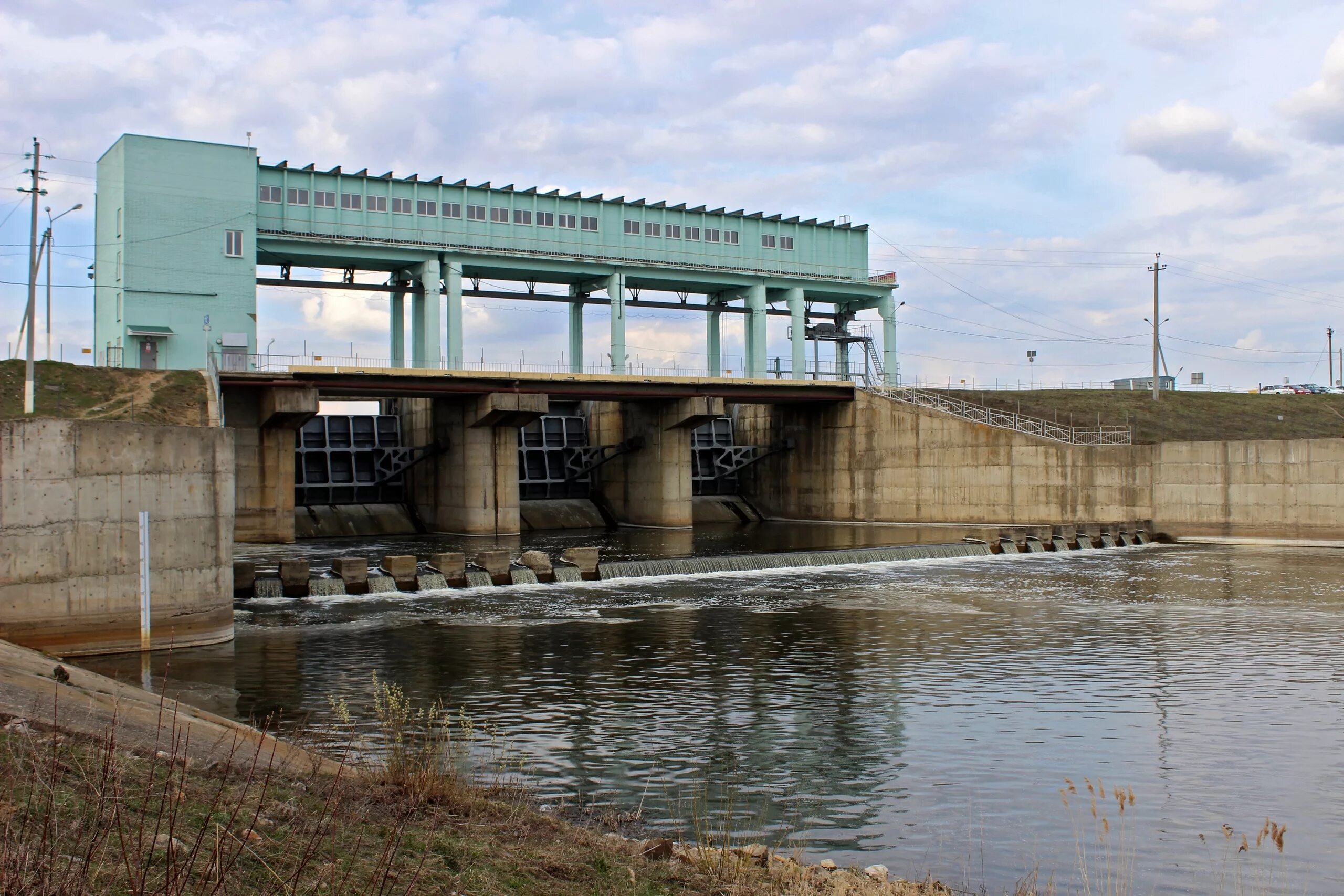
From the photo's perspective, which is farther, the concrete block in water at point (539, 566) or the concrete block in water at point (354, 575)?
the concrete block in water at point (539, 566)

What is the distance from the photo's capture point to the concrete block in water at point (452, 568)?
102ft

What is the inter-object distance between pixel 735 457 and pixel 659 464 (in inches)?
392

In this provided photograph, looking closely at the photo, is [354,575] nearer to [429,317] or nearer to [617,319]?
[429,317]

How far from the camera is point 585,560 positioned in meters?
33.3

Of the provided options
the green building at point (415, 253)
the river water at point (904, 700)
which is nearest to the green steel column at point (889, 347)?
the green building at point (415, 253)

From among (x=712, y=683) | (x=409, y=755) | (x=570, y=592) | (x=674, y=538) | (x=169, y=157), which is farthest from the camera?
(x=674, y=538)

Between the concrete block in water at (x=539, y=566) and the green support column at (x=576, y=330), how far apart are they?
30386 millimetres

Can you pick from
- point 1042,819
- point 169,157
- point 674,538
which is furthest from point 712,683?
point 169,157

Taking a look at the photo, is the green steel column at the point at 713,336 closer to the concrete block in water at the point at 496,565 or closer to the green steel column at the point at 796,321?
the green steel column at the point at 796,321

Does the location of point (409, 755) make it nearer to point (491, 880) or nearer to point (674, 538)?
point (491, 880)

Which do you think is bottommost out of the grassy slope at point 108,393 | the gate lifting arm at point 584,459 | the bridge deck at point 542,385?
the gate lifting arm at point 584,459

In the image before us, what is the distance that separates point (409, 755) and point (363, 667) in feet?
29.4

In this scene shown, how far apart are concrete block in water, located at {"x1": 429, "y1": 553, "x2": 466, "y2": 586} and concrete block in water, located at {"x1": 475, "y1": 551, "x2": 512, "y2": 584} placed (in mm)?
516

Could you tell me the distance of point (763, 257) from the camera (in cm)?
6519
